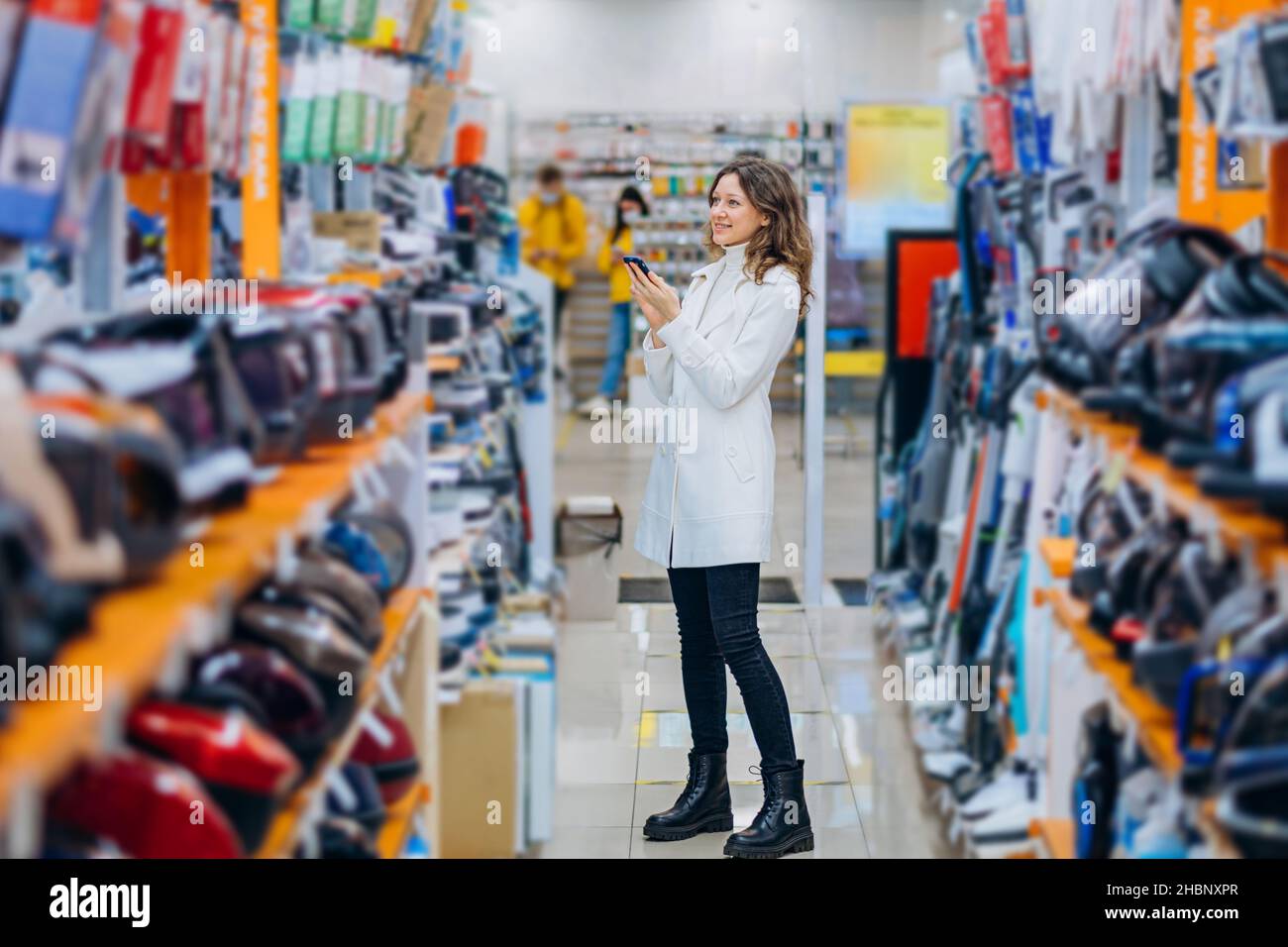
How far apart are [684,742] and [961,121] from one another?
9.27ft

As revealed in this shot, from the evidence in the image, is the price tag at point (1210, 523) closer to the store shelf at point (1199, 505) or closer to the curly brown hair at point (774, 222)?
the store shelf at point (1199, 505)

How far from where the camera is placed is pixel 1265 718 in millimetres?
1790

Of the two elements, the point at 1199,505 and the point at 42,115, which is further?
the point at 1199,505

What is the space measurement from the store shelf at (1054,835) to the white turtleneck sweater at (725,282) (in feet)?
4.12

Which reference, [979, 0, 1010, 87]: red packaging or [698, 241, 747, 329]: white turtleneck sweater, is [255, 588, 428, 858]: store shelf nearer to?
[698, 241, 747, 329]: white turtleneck sweater

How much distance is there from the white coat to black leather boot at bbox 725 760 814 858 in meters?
0.52

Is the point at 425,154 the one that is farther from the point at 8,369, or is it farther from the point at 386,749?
the point at 8,369

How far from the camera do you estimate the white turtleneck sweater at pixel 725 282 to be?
3463 millimetres


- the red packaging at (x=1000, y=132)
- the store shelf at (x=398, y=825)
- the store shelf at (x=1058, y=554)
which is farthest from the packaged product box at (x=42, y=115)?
the red packaging at (x=1000, y=132)

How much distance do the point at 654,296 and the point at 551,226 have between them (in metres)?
8.65

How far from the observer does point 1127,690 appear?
226 cm

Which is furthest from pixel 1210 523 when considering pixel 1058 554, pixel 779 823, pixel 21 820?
pixel 779 823

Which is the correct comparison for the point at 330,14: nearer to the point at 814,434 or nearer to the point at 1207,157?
the point at 1207,157
